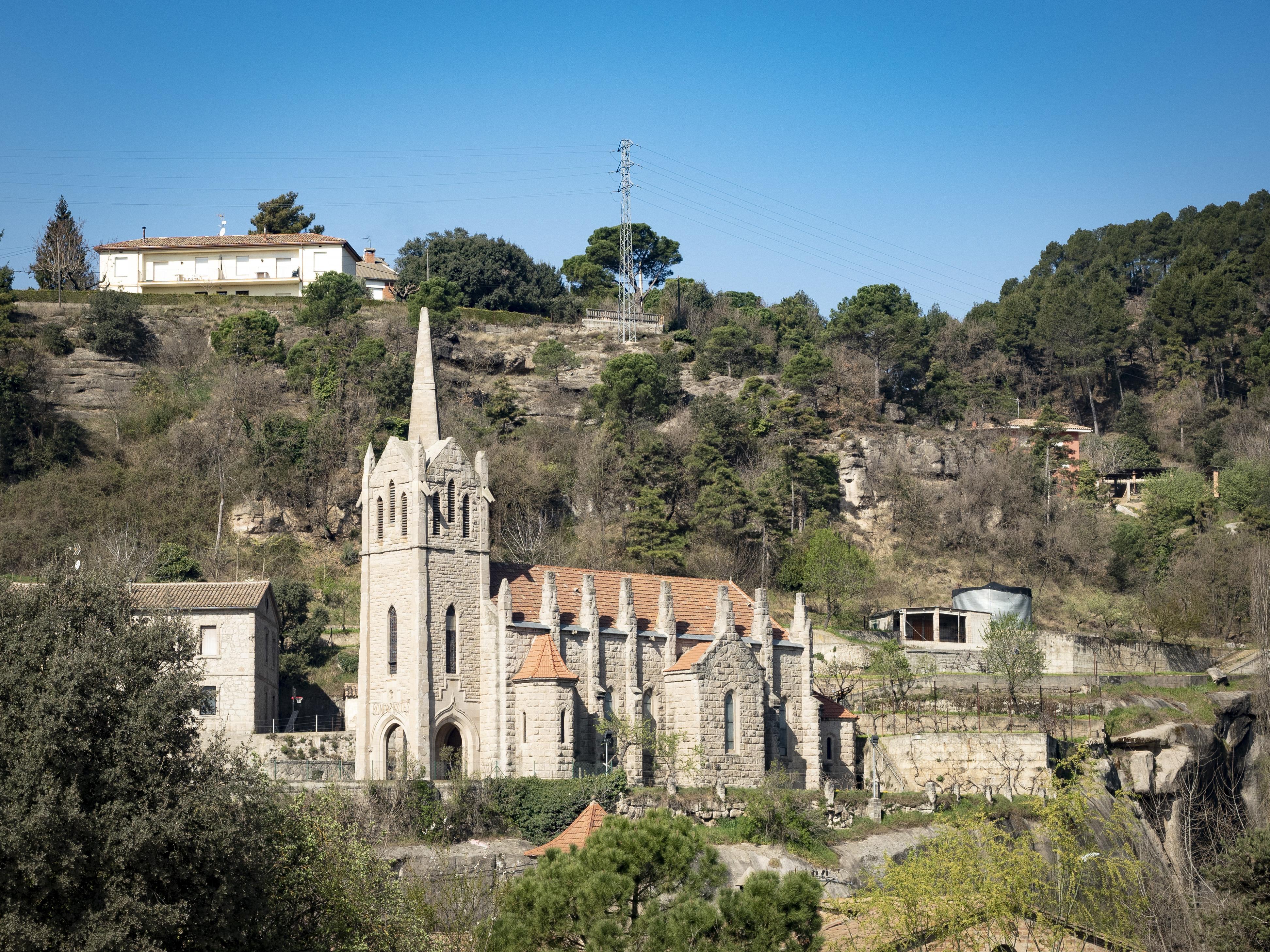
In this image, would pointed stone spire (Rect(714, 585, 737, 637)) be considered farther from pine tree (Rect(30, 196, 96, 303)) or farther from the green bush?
pine tree (Rect(30, 196, 96, 303))

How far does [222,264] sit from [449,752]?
62.9 m

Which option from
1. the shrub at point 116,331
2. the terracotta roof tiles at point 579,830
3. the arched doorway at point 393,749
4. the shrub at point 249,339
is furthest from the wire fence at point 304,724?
the shrub at point 116,331

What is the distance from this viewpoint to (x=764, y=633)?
53.2 metres

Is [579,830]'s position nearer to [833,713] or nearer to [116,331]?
[833,713]

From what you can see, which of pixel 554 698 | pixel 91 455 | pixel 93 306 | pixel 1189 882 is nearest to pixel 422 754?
pixel 554 698

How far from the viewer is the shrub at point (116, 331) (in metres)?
86.6

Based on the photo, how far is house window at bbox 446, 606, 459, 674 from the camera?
48.7 meters

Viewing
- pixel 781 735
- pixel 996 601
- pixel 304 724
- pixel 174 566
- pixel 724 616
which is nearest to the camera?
pixel 724 616

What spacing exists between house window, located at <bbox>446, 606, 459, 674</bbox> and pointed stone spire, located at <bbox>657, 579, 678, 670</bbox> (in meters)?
7.12

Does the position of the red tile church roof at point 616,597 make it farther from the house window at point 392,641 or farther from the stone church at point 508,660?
the house window at point 392,641

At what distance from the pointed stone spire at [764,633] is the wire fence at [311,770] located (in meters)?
14.3

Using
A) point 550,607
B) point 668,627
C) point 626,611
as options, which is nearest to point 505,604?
point 550,607

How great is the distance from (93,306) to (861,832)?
196 feet

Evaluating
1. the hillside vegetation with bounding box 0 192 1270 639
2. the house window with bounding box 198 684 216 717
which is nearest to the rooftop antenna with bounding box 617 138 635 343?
the hillside vegetation with bounding box 0 192 1270 639
